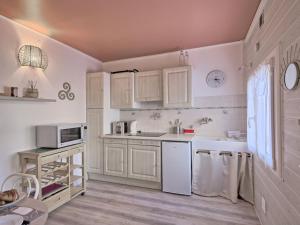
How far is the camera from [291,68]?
1.12m

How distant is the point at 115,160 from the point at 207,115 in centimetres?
187

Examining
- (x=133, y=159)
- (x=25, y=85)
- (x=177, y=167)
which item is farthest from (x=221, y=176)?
(x=25, y=85)

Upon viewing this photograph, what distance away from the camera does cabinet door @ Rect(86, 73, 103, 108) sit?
3357 mm

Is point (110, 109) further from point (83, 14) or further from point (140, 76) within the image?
point (83, 14)

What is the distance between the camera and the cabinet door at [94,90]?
3357 mm

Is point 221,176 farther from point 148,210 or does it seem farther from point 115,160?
point 115,160

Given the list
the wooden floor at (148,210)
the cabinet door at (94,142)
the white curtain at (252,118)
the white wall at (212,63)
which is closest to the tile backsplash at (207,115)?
the white wall at (212,63)

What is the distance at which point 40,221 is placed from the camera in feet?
3.06

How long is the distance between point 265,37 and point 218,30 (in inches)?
35.6

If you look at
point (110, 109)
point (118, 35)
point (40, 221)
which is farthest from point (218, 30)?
point (40, 221)

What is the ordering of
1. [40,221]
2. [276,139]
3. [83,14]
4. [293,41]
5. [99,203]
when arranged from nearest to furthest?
[40,221]
[293,41]
[276,139]
[83,14]
[99,203]

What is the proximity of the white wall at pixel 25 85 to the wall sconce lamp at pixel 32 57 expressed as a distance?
72 millimetres

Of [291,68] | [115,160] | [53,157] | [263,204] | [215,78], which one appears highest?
[215,78]

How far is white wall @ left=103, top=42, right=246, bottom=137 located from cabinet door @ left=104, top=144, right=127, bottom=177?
2.62ft
